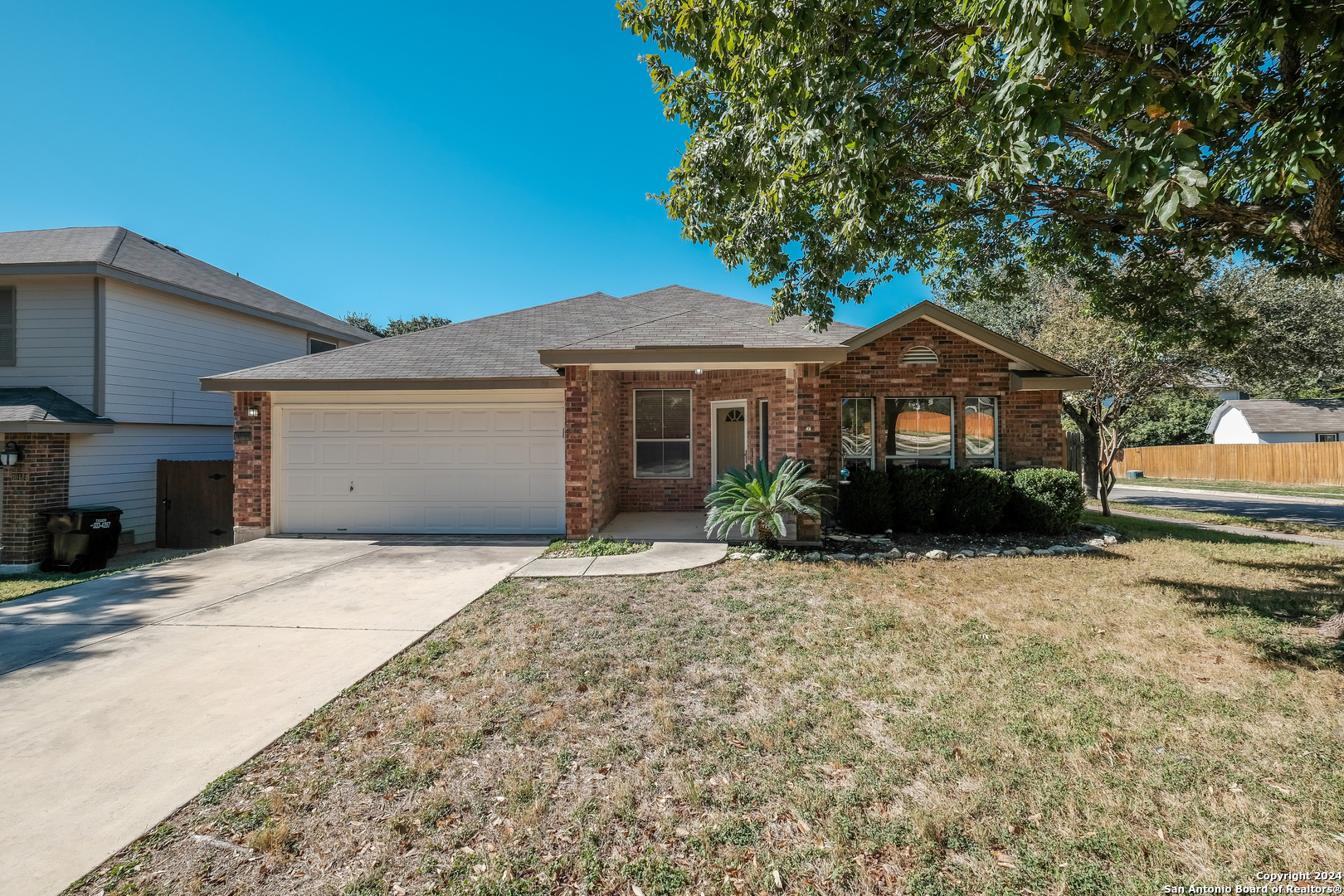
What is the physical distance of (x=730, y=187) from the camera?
596 cm

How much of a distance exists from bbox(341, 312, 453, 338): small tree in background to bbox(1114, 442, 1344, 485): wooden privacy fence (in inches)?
1629

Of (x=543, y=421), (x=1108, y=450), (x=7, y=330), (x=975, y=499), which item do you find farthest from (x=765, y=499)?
(x=7, y=330)

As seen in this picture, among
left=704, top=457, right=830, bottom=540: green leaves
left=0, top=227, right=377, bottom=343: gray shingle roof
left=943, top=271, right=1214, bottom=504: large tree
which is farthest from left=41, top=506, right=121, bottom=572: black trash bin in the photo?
left=943, top=271, right=1214, bottom=504: large tree

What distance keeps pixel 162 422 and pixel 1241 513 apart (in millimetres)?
24044

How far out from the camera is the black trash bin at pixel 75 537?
28.5 feet

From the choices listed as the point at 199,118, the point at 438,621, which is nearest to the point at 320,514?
the point at 438,621

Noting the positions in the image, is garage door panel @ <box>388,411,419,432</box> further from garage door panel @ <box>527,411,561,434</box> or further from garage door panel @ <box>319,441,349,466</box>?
garage door panel @ <box>527,411,561,434</box>

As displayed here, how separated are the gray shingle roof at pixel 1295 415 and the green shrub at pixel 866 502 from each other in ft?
104

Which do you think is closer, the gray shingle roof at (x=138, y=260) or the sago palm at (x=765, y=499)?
the sago palm at (x=765, y=499)

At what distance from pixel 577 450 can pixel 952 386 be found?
708 centimetres

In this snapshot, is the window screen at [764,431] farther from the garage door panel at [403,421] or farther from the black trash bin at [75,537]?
the black trash bin at [75,537]

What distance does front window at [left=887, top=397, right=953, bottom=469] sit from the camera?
34.0 feet

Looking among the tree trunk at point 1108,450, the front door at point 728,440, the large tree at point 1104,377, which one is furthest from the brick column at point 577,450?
the tree trunk at point 1108,450

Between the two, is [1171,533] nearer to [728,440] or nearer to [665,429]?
[728,440]
